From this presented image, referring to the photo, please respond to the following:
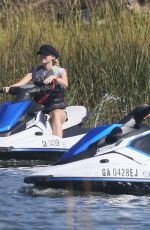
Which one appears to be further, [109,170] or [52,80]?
[52,80]

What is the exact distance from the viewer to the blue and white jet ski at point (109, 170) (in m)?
10.4

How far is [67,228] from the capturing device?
8734 mm

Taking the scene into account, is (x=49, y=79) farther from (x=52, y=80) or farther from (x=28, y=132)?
(x=28, y=132)

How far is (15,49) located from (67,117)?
2.92 metres

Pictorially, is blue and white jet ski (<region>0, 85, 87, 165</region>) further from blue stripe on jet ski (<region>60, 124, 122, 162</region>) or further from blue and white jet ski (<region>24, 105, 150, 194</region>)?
blue and white jet ski (<region>24, 105, 150, 194</region>)

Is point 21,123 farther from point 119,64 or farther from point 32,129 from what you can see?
point 119,64

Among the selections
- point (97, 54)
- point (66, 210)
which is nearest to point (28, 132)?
point (97, 54)

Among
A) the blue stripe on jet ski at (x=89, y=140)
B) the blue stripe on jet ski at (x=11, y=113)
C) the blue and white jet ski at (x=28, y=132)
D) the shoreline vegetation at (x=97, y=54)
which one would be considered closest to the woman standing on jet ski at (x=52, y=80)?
the blue and white jet ski at (x=28, y=132)

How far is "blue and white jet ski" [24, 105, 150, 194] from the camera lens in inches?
409

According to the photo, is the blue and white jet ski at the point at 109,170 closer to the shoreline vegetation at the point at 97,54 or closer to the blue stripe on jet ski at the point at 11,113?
the blue stripe on jet ski at the point at 11,113

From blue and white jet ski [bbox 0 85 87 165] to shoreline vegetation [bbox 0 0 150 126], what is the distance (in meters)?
1.78

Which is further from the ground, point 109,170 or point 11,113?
point 11,113

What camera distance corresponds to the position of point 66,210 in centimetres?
967

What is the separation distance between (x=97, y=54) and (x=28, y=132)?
2663 millimetres
